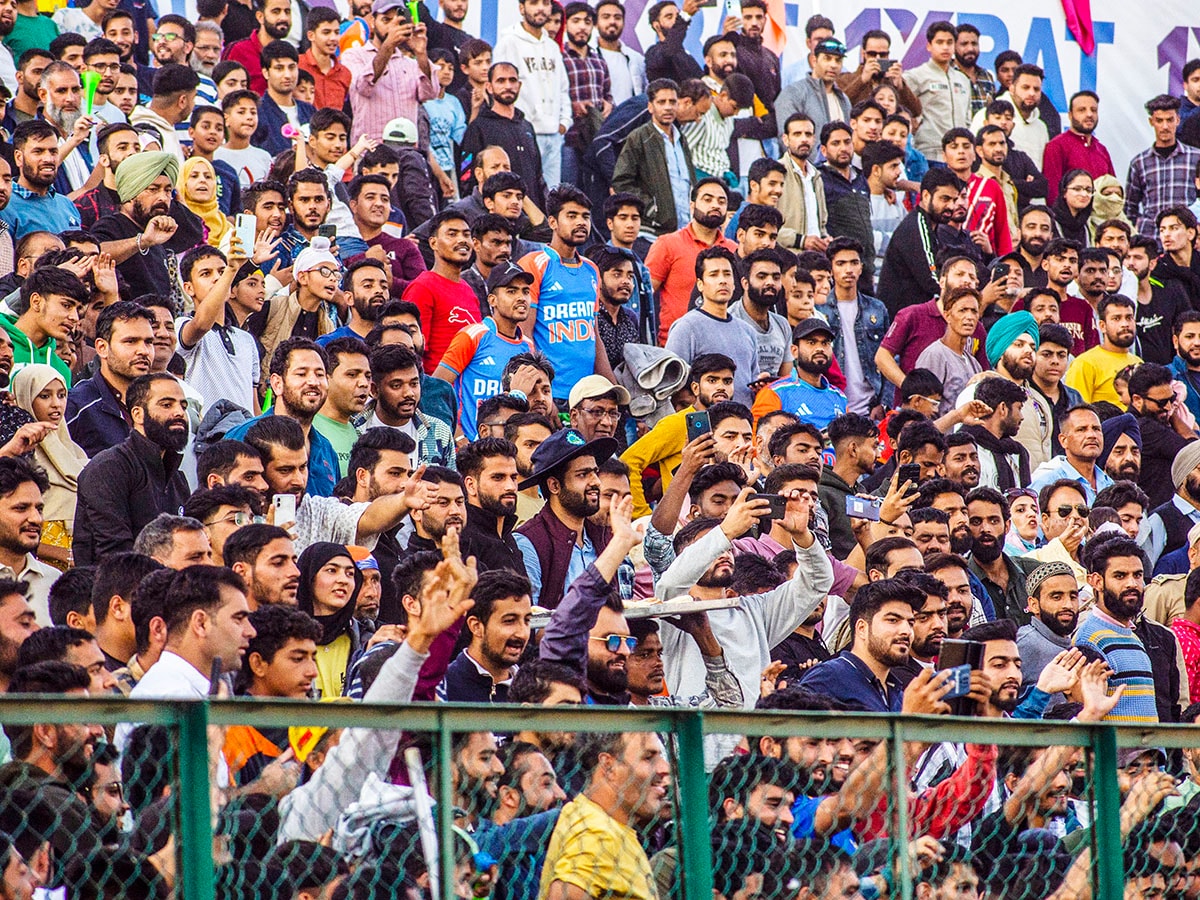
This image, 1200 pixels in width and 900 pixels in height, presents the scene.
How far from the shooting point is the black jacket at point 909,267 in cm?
1409

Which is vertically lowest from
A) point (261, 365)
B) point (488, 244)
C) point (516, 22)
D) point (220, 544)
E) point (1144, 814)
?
point (1144, 814)

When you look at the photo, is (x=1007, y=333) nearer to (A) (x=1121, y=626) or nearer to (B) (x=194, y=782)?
(A) (x=1121, y=626)

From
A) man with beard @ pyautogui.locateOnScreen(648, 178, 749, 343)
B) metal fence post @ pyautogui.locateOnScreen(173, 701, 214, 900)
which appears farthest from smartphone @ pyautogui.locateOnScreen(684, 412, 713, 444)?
metal fence post @ pyautogui.locateOnScreen(173, 701, 214, 900)

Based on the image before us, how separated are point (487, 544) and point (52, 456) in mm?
1722

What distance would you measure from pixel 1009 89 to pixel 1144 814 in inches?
488

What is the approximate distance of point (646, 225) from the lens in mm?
14078

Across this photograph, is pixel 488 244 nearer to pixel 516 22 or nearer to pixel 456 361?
pixel 456 361

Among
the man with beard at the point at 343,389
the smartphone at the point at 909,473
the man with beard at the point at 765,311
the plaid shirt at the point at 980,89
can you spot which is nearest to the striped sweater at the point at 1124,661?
the smartphone at the point at 909,473

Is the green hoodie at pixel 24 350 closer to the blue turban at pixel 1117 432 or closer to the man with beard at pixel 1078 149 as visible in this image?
the blue turban at pixel 1117 432

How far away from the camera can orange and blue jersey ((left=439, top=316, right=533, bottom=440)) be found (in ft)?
34.7

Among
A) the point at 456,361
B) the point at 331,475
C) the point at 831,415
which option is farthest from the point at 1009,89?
the point at 331,475

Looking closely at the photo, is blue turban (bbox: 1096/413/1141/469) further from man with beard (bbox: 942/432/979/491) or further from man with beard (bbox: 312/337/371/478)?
man with beard (bbox: 312/337/371/478)

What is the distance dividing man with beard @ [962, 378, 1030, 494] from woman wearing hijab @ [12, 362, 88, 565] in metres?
5.23

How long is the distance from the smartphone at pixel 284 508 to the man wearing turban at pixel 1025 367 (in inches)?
210
